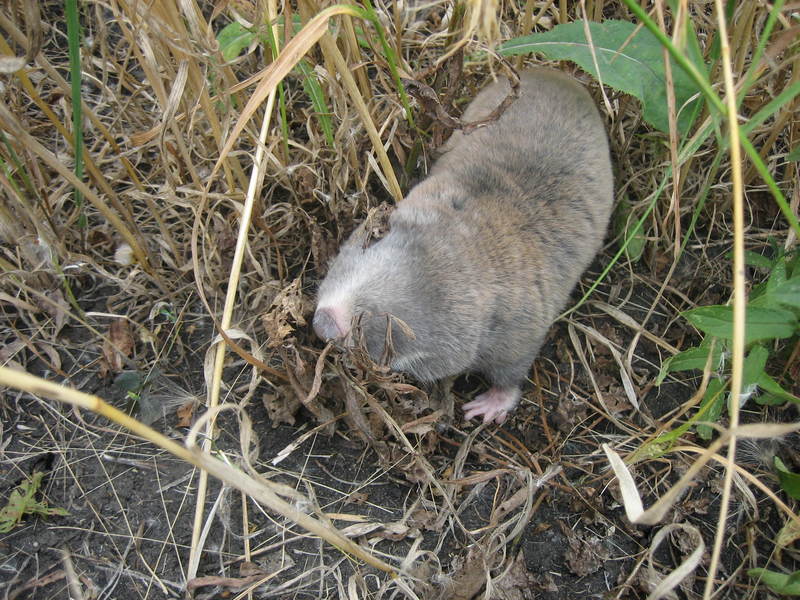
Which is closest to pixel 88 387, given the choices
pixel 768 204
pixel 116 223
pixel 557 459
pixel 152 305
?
pixel 152 305

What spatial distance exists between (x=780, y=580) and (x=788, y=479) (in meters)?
0.38

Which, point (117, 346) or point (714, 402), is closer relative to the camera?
point (714, 402)

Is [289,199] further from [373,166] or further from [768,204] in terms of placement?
[768,204]

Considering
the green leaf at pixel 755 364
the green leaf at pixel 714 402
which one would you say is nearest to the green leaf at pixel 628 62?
the green leaf at pixel 755 364

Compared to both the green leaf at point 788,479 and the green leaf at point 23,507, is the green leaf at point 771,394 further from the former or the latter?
the green leaf at point 23,507

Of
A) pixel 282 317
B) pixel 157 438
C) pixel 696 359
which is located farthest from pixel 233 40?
pixel 696 359

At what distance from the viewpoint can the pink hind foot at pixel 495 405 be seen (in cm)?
262

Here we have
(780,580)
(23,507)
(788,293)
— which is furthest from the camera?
(23,507)

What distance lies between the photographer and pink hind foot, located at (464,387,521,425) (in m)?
2.62

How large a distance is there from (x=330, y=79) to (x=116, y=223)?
3.28 ft

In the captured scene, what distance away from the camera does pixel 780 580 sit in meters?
2.05

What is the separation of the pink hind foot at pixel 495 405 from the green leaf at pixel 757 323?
887 mm

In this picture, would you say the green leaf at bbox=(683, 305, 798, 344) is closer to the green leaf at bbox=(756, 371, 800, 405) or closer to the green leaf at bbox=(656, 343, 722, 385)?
the green leaf at bbox=(656, 343, 722, 385)

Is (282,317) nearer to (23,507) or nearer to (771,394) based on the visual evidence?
(23,507)
